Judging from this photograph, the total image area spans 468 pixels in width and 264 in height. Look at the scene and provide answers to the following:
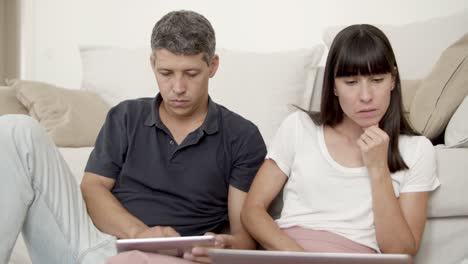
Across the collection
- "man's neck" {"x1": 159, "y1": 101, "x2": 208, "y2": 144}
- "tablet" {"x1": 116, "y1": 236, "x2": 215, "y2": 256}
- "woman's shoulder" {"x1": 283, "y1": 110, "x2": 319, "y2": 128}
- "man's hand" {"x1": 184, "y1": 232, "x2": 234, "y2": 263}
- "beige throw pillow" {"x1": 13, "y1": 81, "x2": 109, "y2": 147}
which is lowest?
"beige throw pillow" {"x1": 13, "y1": 81, "x2": 109, "y2": 147}

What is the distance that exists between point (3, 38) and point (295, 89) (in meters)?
2.19

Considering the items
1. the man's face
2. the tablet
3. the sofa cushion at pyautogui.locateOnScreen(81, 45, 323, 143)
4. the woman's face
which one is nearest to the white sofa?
the sofa cushion at pyautogui.locateOnScreen(81, 45, 323, 143)

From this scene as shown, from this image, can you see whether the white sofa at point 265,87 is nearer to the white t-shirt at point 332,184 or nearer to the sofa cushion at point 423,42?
the sofa cushion at point 423,42

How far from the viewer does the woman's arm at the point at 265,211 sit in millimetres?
1381

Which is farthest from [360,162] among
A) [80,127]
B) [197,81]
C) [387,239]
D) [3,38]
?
[3,38]

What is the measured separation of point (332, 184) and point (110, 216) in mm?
497

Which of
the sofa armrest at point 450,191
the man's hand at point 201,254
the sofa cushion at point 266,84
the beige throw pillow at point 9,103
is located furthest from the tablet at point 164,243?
the beige throw pillow at point 9,103

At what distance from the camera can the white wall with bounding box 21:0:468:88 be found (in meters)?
2.73

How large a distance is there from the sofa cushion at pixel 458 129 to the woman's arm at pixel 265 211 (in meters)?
0.48

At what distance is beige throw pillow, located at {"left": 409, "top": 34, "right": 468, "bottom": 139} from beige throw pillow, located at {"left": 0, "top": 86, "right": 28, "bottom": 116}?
146 centimetres

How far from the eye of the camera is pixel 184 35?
149cm

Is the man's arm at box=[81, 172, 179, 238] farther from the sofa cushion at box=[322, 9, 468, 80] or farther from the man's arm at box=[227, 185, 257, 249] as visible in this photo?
the sofa cushion at box=[322, 9, 468, 80]

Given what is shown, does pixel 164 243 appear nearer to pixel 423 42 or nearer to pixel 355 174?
pixel 355 174

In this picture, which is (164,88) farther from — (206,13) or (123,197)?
(206,13)
